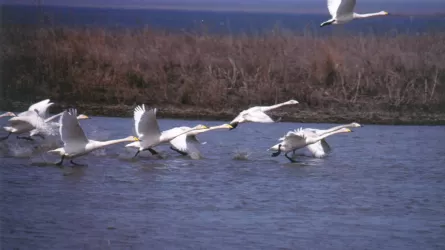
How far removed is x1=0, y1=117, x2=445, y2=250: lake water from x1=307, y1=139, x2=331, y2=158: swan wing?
0.61 feet

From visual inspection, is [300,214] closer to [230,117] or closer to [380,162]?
[380,162]

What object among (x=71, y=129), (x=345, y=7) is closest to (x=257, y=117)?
(x=345, y=7)

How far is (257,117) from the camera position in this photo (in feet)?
53.8

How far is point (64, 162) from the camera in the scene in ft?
53.8

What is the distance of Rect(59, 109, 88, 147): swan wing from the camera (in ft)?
46.2

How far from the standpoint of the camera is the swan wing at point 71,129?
14.1m

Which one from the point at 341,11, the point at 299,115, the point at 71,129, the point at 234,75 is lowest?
the point at 299,115

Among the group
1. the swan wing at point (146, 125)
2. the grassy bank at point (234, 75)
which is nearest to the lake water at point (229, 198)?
the swan wing at point (146, 125)

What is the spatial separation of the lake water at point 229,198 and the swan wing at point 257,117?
0.78 meters

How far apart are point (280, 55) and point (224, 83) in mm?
1744

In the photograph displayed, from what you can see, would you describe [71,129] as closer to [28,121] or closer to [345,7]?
[28,121]

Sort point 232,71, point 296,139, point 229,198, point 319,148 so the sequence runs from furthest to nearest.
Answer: point 232,71
point 319,148
point 296,139
point 229,198

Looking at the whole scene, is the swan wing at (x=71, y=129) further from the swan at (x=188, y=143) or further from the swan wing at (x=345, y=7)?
the swan wing at (x=345, y=7)

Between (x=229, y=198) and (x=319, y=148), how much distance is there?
3.63 meters
